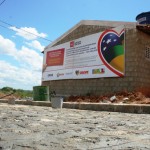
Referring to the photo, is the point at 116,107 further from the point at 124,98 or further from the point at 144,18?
the point at 144,18

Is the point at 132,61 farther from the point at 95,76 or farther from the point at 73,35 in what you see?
the point at 73,35

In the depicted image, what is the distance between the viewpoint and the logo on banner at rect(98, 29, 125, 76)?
50.8 feet

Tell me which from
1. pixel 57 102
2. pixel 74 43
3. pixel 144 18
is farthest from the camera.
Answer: pixel 144 18

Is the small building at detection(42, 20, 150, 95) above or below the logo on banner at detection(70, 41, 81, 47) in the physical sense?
below

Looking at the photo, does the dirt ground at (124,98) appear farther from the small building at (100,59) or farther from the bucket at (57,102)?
the bucket at (57,102)

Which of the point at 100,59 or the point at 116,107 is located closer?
the point at 116,107

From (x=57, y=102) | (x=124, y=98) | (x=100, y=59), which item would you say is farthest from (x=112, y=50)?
(x=57, y=102)

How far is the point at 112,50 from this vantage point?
1612 cm

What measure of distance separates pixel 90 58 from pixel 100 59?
2.98 feet

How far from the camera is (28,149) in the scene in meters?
3.09

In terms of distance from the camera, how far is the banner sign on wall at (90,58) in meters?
15.8

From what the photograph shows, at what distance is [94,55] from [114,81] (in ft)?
7.74

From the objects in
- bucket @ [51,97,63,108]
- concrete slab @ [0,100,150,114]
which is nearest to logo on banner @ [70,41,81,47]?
concrete slab @ [0,100,150,114]

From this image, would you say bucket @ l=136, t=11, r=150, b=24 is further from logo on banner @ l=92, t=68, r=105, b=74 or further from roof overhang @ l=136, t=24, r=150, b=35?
logo on banner @ l=92, t=68, r=105, b=74
